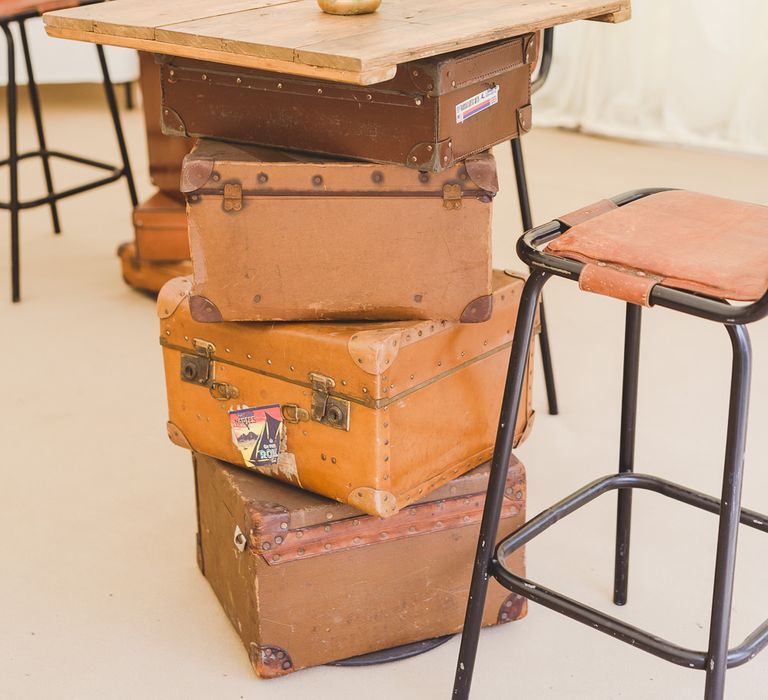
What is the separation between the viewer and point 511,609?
1.91 m

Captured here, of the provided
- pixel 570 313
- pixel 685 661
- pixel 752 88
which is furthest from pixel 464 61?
pixel 752 88

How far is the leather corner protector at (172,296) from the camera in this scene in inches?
71.7

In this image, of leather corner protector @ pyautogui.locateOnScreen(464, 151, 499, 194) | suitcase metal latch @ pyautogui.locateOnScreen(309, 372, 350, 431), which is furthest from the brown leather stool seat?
suitcase metal latch @ pyautogui.locateOnScreen(309, 372, 350, 431)

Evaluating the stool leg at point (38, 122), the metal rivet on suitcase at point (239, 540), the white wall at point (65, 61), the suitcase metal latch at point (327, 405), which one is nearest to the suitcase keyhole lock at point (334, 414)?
the suitcase metal latch at point (327, 405)

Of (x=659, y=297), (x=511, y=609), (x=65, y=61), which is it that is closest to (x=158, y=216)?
(x=511, y=609)

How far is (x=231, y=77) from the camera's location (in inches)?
67.8

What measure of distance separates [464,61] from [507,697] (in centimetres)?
95

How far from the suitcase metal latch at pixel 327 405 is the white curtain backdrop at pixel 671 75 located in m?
3.29

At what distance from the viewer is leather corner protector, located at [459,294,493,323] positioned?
1.72m

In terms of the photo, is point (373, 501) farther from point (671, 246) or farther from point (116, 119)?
point (116, 119)

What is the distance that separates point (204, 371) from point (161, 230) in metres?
1.43

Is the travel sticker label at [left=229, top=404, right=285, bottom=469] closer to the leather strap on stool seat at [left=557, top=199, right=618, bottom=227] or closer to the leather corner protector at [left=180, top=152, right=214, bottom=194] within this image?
the leather corner protector at [left=180, top=152, right=214, bottom=194]

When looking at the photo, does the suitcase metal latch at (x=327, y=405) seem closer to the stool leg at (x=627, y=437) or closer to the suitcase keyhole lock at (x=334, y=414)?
the suitcase keyhole lock at (x=334, y=414)

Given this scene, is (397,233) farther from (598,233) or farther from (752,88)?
(752,88)
